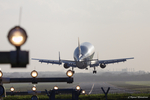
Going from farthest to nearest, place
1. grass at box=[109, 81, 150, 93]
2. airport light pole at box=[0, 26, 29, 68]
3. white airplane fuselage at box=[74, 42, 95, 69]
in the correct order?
grass at box=[109, 81, 150, 93], white airplane fuselage at box=[74, 42, 95, 69], airport light pole at box=[0, 26, 29, 68]

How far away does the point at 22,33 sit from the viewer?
16.8ft

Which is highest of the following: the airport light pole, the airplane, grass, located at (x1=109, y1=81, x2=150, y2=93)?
the airplane

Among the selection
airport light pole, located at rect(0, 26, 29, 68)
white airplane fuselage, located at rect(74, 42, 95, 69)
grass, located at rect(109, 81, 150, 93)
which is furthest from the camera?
grass, located at rect(109, 81, 150, 93)

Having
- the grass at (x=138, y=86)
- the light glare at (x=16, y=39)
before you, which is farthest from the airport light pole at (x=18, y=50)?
the grass at (x=138, y=86)

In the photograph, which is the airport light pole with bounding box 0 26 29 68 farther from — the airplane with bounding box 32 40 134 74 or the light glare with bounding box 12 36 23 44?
the airplane with bounding box 32 40 134 74

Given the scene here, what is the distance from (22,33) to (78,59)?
6954cm

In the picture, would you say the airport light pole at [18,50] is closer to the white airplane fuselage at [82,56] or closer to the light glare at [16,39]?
the light glare at [16,39]

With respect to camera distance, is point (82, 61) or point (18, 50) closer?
point (18, 50)

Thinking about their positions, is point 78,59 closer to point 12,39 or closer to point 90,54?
point 90,54

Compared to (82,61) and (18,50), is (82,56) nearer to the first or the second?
(82,61)

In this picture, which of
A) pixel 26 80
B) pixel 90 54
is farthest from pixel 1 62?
pixel 90 54

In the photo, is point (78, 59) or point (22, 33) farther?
point (78, 59)

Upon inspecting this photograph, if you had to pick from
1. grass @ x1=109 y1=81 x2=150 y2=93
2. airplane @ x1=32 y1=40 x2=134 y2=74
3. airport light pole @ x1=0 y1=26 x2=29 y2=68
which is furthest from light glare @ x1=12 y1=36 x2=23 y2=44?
grass @ x1=109 y1=81 x2=150 y2=93

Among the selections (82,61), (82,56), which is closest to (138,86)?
(82,56)
